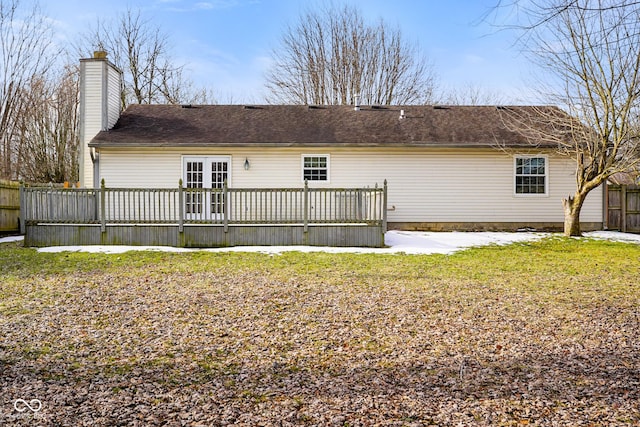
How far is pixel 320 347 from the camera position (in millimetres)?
4199

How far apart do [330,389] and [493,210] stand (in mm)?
13012

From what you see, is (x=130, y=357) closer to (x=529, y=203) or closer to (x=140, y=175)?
(x=140, y=175)

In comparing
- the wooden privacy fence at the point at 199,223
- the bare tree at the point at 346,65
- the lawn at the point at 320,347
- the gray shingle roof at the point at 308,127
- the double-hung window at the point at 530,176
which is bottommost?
the lawn at the point at 320,347

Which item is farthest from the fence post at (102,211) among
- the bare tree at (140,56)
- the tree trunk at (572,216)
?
the bare tree at (140,56)

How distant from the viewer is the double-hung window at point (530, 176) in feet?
49.2

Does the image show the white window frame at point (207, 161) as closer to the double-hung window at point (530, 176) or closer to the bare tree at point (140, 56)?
the double-hung window at point (530, 176)

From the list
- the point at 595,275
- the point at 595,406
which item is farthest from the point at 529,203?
the point at 595,406

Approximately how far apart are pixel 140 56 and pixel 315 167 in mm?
18798

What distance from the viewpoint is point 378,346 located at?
422 centimetres

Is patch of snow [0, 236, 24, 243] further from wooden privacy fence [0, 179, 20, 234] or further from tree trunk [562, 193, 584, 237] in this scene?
tree trunk [562, 193, 584, 237]

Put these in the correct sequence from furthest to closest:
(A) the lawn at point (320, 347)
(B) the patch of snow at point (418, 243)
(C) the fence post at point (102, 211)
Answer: (C) the fence post at point (102, 211) → (B) the patch of snow at point (418, 243) → (A) the lawn at point (320, 347)

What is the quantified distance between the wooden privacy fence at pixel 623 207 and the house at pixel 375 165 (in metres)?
0.46

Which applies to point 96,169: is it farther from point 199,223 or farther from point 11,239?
point 199,223

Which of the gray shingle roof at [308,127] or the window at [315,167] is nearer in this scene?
the gray shingle roof at [308,127]
